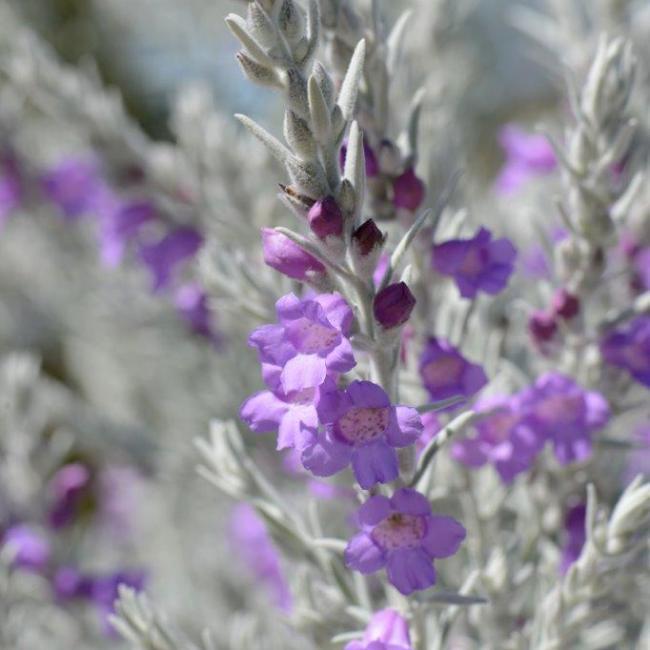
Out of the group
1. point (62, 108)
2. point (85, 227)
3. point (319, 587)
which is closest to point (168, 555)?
point (85, 227)

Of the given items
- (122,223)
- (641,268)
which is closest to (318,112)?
(641,268)

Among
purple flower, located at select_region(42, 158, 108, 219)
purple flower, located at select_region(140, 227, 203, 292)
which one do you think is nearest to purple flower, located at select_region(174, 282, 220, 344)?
purple flower, located at select_region(140, 227, 203, 292)

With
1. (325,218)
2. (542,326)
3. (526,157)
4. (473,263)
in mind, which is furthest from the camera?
(526,157)

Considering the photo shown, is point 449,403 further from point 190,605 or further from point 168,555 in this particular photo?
point 168,555

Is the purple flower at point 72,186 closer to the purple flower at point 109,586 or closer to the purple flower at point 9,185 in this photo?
the purple flower at point 9,185

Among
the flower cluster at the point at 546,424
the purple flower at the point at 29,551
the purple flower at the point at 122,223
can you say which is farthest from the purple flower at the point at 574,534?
the purple flower at the point at 122,223

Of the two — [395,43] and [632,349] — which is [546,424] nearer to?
[632,349]
